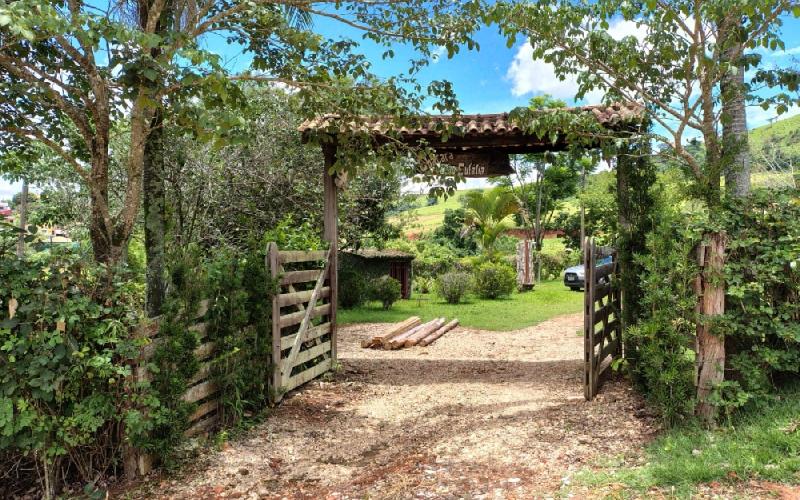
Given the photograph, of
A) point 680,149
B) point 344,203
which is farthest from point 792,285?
point 344,203

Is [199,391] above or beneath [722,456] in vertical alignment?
above

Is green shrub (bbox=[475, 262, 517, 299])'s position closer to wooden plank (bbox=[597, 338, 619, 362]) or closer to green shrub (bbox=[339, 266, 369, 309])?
green shrub (bbox=[339, 266, 369, 309])

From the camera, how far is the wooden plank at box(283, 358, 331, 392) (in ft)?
22.3

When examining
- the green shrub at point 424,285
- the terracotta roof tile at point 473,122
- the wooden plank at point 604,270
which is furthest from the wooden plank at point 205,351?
the green shrub at point 424,285

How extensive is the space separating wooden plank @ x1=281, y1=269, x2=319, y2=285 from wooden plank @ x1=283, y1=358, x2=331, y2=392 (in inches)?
44.2

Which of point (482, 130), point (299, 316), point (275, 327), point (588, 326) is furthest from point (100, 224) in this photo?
point (588, 326)

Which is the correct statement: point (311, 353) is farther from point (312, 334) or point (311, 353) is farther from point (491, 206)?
point (491, 206)

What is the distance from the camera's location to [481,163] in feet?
26.1

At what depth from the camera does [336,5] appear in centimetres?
552

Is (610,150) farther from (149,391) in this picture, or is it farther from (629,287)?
(149,391)

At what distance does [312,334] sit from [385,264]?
12.4 m

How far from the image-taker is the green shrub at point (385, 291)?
16.4 meters

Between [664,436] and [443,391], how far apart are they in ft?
10.0

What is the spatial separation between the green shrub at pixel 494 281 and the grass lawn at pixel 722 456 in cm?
1447
